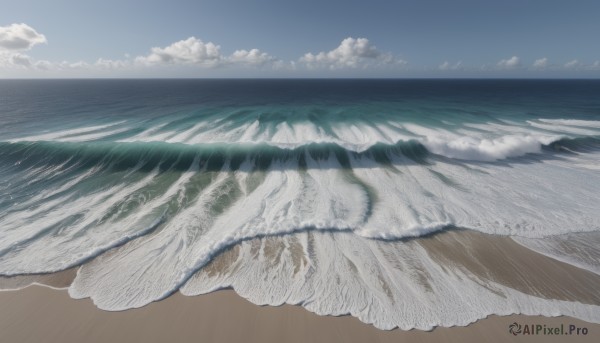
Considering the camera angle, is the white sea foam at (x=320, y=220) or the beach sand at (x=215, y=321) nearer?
the beach sand at (x=215, y=321)

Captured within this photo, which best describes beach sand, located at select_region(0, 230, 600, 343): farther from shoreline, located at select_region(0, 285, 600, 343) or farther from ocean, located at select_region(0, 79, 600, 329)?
ocean, located at select_region(0, 79, 600, 329)

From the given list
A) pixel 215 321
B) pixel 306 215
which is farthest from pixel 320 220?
pixel 215 321

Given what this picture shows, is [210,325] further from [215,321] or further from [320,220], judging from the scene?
[320,220]

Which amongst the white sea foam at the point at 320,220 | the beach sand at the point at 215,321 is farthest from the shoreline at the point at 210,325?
the white sea foam at the point at 320,220

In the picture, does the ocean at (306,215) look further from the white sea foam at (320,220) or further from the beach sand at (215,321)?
the beach sand at (215,321)

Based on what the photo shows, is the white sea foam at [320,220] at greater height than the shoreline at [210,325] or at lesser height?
greater

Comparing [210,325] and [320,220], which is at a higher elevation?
[320,220]

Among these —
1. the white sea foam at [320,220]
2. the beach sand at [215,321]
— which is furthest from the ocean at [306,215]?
the beach sand at [215,321]

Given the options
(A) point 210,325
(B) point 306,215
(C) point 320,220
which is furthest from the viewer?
(B) point 306,215

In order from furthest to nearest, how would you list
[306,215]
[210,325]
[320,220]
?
[306,215], [320,220], [210,325]
